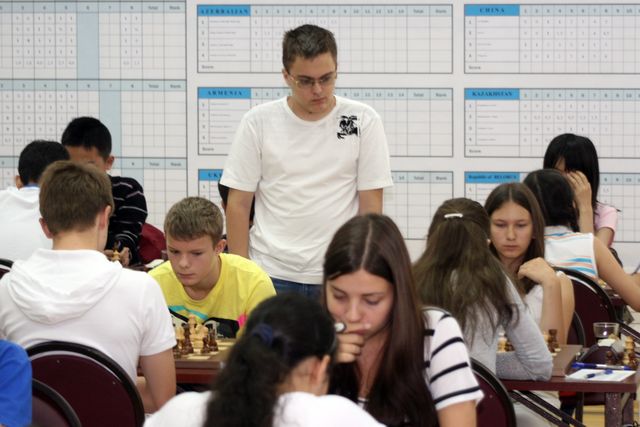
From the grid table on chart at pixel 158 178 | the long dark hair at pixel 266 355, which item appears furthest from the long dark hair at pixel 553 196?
the long dark hair at pixel 266 355

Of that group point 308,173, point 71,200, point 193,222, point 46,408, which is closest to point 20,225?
point 193,222

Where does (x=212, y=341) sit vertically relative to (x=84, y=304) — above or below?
below

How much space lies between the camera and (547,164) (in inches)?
233

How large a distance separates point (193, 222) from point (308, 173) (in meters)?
0.69

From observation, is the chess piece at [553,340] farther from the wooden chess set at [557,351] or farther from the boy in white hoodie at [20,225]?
the boy in white hoodie at [20,225]

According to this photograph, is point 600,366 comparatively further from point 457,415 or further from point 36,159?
point 36,159

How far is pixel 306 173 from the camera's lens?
438cm

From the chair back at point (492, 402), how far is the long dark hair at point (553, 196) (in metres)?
2.06

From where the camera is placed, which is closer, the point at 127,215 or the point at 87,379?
the point at 87,379

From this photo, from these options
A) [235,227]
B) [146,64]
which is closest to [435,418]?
[235,227]

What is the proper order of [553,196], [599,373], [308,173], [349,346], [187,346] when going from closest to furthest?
1. [349,346]
2. [599,373]
3. [187,346]
4. [308,173]
5. [553,196]

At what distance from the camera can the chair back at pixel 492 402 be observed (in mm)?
2863

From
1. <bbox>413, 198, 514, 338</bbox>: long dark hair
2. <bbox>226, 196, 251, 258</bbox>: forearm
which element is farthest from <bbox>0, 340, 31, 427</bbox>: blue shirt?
<bbox>226, 196, 251, 258</bbox>: forearm

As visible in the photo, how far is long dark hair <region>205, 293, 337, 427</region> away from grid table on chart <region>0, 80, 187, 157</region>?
4.88 meters
